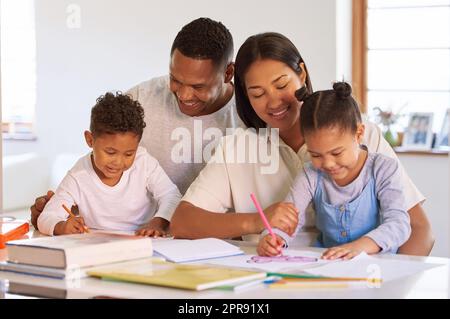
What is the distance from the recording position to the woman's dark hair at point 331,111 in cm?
172

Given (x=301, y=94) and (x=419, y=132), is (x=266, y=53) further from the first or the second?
(x=419, y=132)

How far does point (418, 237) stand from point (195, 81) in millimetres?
689

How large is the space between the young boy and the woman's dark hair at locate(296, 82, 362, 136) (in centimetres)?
49

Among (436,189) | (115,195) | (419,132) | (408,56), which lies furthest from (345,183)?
(408,56)

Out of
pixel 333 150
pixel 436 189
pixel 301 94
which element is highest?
pixel 301 94

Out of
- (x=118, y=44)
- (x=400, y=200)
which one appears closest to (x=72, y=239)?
(x=400, y=200)

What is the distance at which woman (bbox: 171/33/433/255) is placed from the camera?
1.83 meters

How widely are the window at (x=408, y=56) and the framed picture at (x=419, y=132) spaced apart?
0.28ft

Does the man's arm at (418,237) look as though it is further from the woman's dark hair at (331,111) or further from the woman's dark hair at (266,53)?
the woman's dark hair at (266,53)

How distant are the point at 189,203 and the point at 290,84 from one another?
377 millimetres

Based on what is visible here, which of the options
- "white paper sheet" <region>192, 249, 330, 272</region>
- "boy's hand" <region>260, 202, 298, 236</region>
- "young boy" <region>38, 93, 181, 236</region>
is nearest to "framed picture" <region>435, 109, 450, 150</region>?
"young boy" <region>38, 93, 181, 236</region>

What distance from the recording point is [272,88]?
1885 mm

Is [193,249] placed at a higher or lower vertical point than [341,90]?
lower

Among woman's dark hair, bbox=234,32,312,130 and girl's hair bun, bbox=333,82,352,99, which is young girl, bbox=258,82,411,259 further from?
woman's dark hair, bbox=234,32,312,130
